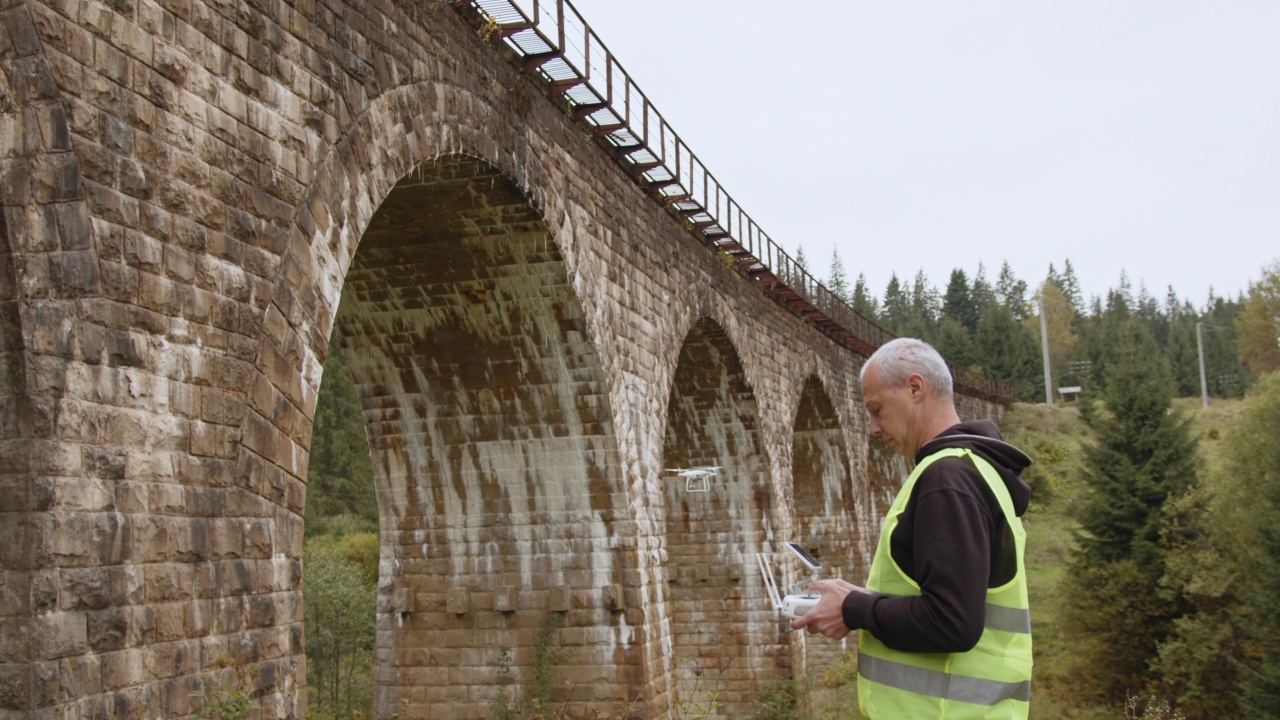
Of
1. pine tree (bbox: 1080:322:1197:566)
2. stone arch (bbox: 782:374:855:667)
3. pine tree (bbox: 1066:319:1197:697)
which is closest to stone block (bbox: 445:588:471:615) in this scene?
pine tree (bbox: 1066:319:1197:697)

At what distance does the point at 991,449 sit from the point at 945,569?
434 millimetres

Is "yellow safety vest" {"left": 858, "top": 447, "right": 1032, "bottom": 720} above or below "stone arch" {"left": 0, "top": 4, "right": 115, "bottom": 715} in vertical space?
below

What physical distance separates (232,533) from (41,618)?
134 cm

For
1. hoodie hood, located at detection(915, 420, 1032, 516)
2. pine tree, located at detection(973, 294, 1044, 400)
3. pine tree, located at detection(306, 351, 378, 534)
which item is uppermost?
pine tree, located at detection(973, 294, 1044, 400)

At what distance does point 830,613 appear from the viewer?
3.31 metres

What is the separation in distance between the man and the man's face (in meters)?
0.09

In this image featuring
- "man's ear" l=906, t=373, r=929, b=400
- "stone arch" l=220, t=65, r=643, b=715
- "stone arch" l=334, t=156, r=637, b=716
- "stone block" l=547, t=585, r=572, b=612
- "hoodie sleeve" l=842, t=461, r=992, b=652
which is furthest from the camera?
"stone block" l=547, t=585, r=572, b=612

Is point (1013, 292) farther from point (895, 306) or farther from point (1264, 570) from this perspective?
point (1264, 570)

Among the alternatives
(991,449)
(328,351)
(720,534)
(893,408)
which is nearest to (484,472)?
(328,351)

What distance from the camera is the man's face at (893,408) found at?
3.47 metres

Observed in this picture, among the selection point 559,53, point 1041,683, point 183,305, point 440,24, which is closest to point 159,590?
point 183,305

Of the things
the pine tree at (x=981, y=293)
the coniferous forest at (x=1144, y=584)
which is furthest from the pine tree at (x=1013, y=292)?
the coniferous forest at (x=1144, y=584)

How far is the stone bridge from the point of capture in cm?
518

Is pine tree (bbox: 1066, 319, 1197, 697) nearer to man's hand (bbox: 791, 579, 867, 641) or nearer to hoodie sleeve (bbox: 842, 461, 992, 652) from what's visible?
man's hand (bbox: 791, 579, 867, 641)
